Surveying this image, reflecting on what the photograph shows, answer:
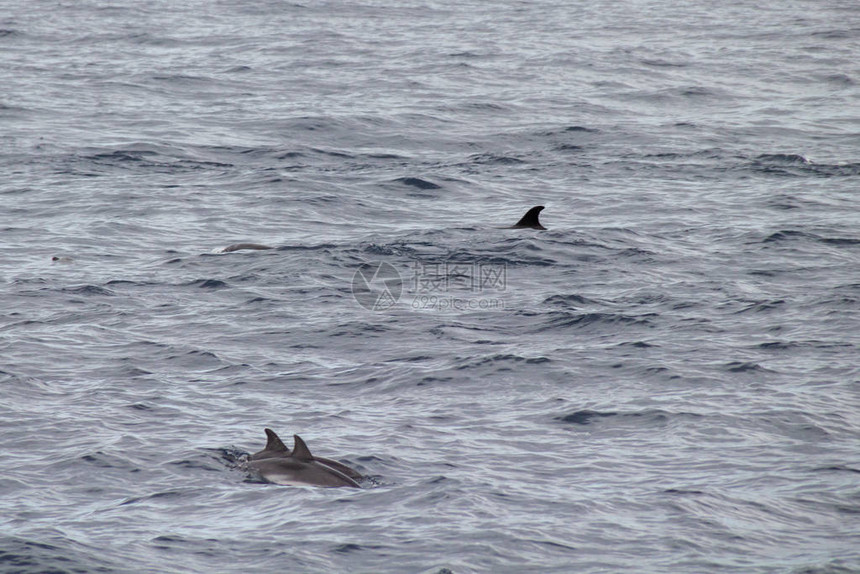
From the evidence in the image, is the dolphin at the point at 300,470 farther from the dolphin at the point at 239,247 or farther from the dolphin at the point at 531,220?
the dolphin at the point at 531,220

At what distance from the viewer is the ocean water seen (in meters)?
11.1

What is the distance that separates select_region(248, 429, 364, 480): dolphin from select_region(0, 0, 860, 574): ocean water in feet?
0.91

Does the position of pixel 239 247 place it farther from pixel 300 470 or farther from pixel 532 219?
pixel 300 470

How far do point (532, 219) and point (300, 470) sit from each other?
1127 cm

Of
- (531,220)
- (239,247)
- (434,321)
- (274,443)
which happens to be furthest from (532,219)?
(274,443)

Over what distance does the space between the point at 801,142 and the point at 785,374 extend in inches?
684

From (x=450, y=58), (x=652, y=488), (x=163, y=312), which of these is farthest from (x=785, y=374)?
(x=450, y=58)

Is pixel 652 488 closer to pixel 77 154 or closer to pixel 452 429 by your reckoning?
pixel 452 429

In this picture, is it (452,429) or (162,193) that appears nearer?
(452,429)

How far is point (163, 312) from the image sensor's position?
18.0 metres

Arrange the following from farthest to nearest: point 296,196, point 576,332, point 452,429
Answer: point 296,196 < point 576,332 < point 452,429

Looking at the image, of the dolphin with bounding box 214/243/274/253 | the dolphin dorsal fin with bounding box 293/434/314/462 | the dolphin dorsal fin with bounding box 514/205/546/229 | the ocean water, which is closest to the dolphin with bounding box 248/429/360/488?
the dolphin dorsal fin with bounding box 293/434/314/462

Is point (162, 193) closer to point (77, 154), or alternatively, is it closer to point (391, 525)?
point (77, 154)

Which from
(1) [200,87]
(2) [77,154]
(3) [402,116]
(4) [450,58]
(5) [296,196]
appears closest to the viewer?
(5) [296,196]
